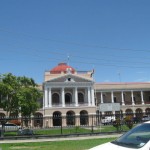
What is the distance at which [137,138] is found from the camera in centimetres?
655

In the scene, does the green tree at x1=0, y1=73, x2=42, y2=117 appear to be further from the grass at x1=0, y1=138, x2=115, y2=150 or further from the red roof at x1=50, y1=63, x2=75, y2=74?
the red roof at x1=50, y1=63, x2=75, y2=74

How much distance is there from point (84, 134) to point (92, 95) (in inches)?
1648

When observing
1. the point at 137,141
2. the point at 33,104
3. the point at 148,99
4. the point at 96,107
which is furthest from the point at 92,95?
the point at 137,141

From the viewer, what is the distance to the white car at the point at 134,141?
233 inches

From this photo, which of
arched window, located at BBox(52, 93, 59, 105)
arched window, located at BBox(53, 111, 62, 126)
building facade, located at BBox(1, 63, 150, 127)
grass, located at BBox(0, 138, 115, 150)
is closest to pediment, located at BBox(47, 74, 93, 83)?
building facade, located at BBox(1, 63, 150, 127)

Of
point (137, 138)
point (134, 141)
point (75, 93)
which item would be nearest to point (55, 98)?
point (75, 93)

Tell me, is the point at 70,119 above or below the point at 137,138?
above

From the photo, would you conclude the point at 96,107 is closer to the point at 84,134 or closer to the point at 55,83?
the point at 55,83

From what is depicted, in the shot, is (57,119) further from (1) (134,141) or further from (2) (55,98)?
(1) (134,141)

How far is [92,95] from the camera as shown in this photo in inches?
2447

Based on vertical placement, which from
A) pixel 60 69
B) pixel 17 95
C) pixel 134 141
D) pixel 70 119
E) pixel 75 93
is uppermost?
pixel 60 69

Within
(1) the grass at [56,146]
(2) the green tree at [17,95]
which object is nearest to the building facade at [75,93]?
(2) the green tree at [17,95]

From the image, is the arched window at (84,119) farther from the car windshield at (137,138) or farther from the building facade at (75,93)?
the car windshield at (137,138)

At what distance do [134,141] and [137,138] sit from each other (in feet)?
0.52
